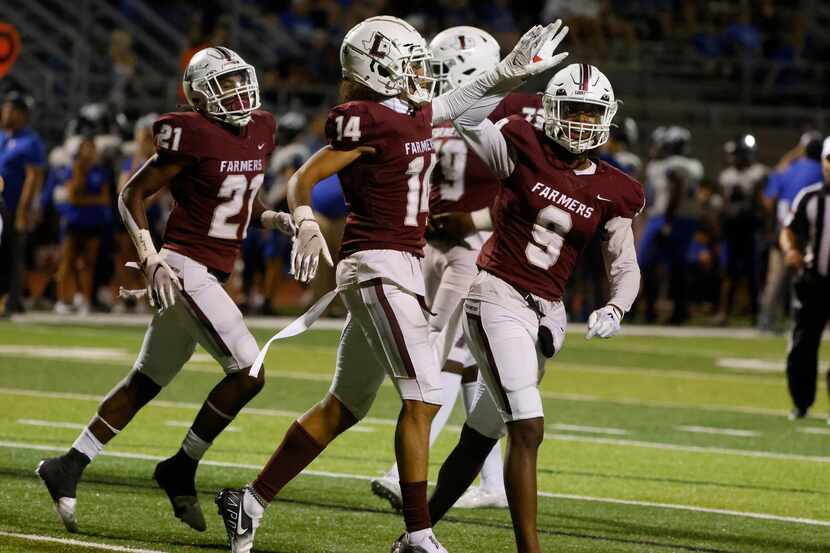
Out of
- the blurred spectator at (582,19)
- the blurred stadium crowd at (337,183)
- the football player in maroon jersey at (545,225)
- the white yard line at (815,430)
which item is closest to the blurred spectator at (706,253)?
the blurred stadium crowd at (337,183)

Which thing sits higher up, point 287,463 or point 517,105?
point 517,105

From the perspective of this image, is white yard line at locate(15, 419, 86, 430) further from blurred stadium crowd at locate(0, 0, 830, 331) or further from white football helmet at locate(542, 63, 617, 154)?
blurred stadium crowd at locate(0, 0, 830, 331)

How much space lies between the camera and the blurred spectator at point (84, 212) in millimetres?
15117

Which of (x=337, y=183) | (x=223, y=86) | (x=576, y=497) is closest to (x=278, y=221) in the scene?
(x=223, y=86)

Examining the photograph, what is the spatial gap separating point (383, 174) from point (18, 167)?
9.01 metres

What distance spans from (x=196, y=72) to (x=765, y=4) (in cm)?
1752

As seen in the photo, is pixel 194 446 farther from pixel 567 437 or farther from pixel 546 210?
pixel 567 437

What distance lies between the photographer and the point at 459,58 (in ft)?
23.1

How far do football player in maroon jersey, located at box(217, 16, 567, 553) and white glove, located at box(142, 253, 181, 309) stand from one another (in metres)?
0.61

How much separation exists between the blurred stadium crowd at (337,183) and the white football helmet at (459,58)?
4315 millimetres

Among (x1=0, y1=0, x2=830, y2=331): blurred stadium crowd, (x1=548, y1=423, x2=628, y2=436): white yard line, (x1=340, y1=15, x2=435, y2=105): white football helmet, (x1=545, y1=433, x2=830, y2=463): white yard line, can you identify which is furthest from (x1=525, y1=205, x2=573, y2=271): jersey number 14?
(x1=0, y1=0, x2=830, y2=331): blurred stadium crowd

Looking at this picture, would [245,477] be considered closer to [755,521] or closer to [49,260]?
[755,521]

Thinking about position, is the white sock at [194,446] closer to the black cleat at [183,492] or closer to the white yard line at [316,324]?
the black cleat at [183,492]

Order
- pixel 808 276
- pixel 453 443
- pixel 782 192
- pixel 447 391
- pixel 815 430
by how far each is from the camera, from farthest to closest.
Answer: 1. pixel 782 192
2. pixel 808 276
3. pixel 815 430
4. pixel 453 443
5. pixel 447 391
